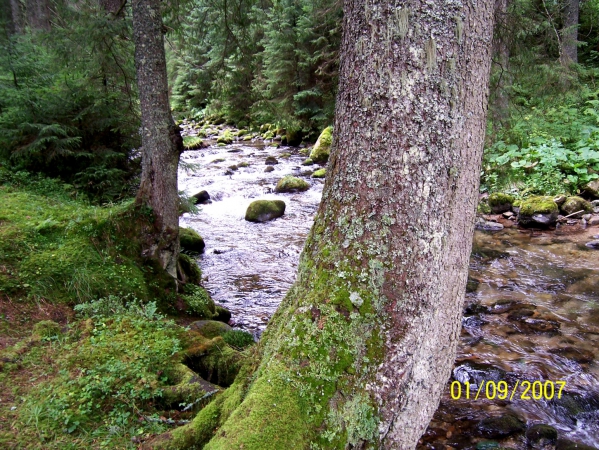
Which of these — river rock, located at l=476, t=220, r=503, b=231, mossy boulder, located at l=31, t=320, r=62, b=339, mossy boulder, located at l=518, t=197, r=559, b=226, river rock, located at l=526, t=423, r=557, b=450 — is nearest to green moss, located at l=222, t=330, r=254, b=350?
mossy boulder, located at l=31, t=320, r=62, b=339

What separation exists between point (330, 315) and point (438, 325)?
0.57 m

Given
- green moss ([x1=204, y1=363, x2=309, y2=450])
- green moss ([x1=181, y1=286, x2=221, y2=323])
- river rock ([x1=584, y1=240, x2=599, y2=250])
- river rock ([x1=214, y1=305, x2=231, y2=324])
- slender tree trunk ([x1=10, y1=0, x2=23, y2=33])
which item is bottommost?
river rock ([x1=214, y1=305, x2=231, y2=324])

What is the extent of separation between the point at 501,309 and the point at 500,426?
2.59 metres

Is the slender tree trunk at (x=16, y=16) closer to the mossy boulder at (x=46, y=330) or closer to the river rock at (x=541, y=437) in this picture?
the mossy boulder at (x=46, y=330)

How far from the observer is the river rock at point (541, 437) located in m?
3.63

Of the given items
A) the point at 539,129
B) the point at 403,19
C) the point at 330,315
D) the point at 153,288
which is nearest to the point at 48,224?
the point at 153,288

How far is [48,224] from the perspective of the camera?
458 centimetres

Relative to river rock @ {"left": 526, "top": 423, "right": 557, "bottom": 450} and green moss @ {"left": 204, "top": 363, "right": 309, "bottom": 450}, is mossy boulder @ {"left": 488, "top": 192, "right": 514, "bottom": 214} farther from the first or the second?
green moss @ {"left": 204, "top": 363, "right": 309, "bottom": 450}

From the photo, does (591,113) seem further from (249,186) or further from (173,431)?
(173,431)

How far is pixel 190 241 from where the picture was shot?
8312 mm

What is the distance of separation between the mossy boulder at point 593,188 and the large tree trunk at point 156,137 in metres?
10.1

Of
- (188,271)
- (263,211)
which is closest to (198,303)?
(188,271)

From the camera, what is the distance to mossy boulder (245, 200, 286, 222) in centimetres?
1048

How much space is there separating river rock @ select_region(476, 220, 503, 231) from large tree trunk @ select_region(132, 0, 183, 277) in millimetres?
7427
